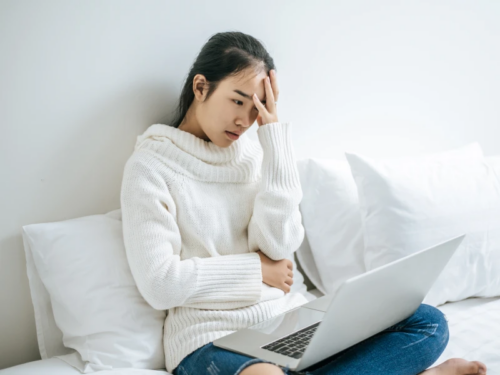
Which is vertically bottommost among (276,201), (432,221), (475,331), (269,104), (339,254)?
(475,331)

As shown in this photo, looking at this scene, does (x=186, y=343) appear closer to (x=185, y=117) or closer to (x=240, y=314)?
(x=240, y=314)

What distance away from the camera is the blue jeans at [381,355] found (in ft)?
3.43

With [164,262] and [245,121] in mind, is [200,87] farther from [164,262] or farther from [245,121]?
[164,262]

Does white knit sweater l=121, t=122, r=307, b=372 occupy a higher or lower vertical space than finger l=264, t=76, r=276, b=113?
lower

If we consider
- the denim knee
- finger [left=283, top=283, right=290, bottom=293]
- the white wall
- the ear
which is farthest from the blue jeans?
the ear

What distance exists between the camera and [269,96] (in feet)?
4.35

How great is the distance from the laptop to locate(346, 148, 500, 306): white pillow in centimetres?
33

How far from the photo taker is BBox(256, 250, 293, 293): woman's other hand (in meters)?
1.31

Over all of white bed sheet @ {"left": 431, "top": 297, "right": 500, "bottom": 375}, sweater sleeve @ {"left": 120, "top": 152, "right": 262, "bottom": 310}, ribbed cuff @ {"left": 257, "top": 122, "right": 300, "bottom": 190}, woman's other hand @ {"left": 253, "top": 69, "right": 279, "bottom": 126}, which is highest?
woman's other hand @ {"left": 253, "top": 69, "right": 279, "bottom": 126}

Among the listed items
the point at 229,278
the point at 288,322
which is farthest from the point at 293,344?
the point at 229,278

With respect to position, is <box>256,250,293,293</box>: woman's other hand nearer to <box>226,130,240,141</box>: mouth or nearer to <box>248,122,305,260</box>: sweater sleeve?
<box>248,122,305,260</box>: sweater sleeve

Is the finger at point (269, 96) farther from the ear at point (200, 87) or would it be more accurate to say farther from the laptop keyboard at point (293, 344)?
the laptop keyboard at point (293, 344)

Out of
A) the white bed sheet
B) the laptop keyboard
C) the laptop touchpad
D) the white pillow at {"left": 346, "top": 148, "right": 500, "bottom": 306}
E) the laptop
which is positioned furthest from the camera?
the white pillow at {"left": 346, "top": 148, "right": 500, "bottom": 306}

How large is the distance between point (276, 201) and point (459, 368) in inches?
20.8
